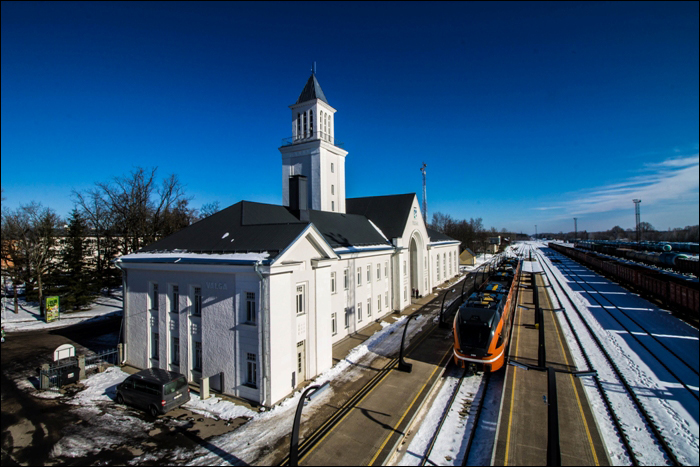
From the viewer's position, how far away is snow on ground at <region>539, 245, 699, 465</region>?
27.2 ft

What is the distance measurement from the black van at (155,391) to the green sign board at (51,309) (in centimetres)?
2020

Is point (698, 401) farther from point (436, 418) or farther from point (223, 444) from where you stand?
point (223, 444)

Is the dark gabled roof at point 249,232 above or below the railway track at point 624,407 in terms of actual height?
above

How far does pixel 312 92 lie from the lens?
29.0 m

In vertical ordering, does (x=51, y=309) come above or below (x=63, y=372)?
above

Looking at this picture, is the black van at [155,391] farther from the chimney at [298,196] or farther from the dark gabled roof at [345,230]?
the dark gabled roof at [345,230]

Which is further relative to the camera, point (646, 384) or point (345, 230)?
point (345, 230)

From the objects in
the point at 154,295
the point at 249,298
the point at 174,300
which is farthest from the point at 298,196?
the point at 154,295

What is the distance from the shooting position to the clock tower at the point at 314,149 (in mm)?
28828

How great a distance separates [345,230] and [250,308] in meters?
13.4

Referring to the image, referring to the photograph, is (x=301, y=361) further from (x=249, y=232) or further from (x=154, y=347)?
(x=154, y=347)

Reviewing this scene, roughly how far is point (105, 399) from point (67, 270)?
71.4ft

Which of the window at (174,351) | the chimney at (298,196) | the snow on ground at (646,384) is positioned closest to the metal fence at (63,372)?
the window at (174,351)

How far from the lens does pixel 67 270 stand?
1168 inches
